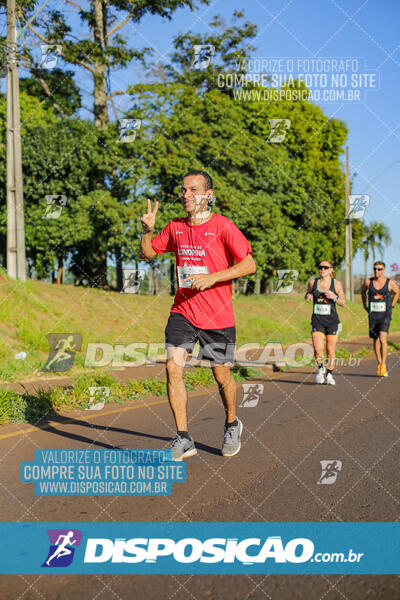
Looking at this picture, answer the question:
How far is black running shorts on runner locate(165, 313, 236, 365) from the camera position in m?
5.21

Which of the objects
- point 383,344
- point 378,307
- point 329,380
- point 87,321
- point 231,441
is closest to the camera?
point 231,441

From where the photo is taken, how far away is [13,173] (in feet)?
53.5

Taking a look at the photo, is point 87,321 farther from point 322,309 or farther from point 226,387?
point 226,387

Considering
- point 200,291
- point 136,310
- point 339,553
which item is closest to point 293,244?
point 136,310

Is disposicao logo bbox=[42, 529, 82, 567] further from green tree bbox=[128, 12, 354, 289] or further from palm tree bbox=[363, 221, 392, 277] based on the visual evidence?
palm tree bbox=[363, 221, 392, 277]

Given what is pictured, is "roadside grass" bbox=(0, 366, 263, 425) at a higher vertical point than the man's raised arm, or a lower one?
lower

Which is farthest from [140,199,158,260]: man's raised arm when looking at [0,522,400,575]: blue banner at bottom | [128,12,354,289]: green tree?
[128,12,354,289]: green tree

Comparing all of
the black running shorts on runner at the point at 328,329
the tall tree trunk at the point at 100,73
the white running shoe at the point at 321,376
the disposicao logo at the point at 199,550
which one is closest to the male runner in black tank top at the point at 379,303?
the black running shorts on runner at the point at 328,329

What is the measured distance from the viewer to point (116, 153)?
25.6 m

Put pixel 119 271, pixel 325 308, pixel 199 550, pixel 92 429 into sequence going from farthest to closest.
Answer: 1. pixel 119 271
2. pixel 325 308
3. pixel 92 429
4. pixel 199 550

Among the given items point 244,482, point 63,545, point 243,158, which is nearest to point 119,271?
point 243,158

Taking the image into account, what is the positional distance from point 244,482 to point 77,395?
3696 millimetres

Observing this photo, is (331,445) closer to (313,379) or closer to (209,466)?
(209,466)

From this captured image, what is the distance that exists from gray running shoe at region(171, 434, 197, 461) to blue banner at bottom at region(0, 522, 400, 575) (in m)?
1.36
